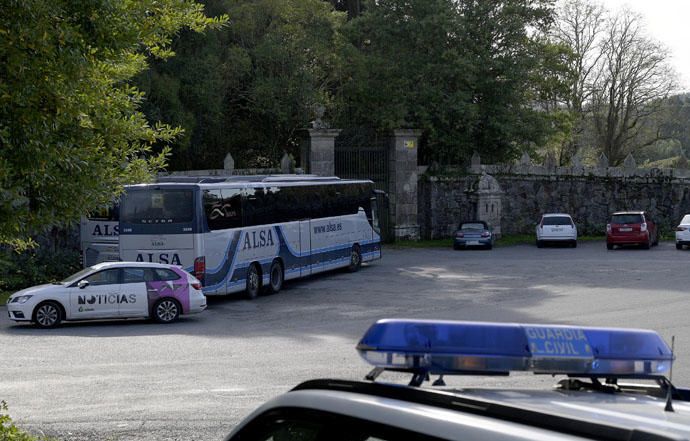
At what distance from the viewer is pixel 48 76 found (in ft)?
24.2

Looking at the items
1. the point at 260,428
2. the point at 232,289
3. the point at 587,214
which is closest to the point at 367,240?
the point at 232,289

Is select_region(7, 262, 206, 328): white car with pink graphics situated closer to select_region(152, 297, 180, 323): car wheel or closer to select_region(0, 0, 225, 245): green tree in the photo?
select_region(152, 297, 180, 323): car wheel

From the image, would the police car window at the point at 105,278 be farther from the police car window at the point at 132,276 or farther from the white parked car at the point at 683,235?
the white parked car at the point at 683,235

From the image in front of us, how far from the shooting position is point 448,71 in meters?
43.9

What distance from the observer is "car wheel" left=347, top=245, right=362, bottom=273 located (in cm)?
3353

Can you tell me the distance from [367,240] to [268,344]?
53.4ft

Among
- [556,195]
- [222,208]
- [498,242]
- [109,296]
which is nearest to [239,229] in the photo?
[222,208]

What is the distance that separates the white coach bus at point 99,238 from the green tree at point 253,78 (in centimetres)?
1150

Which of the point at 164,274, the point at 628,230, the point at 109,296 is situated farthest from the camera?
the point at 628,230

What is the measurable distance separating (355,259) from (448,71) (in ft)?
43.5

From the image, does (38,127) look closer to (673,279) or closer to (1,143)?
(1,143)

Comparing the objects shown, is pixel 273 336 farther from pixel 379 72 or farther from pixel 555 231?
pixel 379 72

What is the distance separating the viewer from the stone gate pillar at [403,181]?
4372 cm

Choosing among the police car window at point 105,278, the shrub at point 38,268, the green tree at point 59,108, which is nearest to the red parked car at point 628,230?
the shrub at point 38,268
